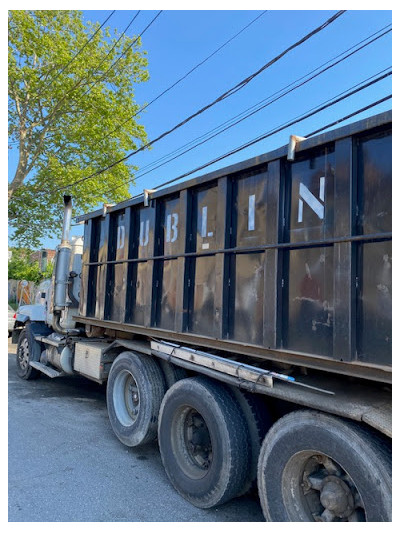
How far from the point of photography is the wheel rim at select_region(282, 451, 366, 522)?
250 cm

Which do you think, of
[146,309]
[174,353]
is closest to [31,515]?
[174,353]

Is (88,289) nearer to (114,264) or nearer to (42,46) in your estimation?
(114,264)

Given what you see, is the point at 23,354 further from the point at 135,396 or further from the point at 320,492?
the point at 320,492

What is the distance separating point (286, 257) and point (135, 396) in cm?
306

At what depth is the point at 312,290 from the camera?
2.79 metres

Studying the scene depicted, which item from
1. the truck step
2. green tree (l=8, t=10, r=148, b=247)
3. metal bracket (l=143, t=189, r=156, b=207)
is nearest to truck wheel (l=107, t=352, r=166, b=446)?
metal bracket (l=143, t=189, r=156, b=207)

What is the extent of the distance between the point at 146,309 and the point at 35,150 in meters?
13.6

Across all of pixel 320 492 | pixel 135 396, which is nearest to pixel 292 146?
pixel 320 492

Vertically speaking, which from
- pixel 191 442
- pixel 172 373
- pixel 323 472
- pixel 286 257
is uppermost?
pixel 286 257

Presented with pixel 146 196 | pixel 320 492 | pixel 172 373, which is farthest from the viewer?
pixel 146 196

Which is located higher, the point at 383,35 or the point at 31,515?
the point at 383,35

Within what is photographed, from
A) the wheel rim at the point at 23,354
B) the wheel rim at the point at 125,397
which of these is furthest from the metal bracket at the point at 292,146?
the wheel rim at the point at 23,354

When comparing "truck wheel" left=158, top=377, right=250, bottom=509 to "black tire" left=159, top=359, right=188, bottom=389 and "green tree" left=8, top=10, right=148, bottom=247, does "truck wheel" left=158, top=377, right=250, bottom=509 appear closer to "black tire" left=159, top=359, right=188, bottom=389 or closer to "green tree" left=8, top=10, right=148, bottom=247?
"black tire" left=159, top=359, right=188, bottom=389

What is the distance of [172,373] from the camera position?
4426mm
